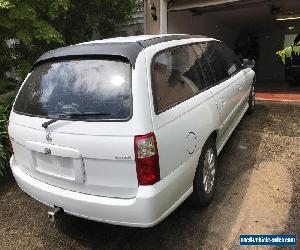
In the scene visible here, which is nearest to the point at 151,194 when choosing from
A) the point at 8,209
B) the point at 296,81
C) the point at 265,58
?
the point at 8,209

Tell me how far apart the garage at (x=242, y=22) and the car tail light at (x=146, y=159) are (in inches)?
137

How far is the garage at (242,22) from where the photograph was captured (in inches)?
380

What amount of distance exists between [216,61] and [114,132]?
236cm

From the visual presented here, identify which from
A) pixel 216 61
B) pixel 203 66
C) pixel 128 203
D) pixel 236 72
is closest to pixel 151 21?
pixel 236 72

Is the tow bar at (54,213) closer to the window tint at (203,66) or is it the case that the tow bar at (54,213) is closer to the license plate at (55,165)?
the license plate at (55,165)

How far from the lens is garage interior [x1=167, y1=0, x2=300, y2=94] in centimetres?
1051

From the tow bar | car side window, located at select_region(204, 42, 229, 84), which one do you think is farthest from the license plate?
car side window, located at select_region(204, 42, 229, 84)

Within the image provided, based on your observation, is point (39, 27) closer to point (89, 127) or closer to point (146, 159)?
point (89, 127)

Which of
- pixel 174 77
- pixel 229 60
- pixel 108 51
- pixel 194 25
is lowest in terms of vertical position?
pixel 229 60

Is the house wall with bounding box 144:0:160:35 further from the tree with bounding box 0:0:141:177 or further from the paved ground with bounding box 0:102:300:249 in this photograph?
the paved ground with bounding box 0:102:300:249

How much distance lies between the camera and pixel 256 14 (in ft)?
45.0

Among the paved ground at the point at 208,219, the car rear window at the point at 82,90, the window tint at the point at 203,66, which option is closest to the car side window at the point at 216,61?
the window tint at the point at 203,66

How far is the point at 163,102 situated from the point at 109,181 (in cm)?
79

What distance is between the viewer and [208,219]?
3432 mm
